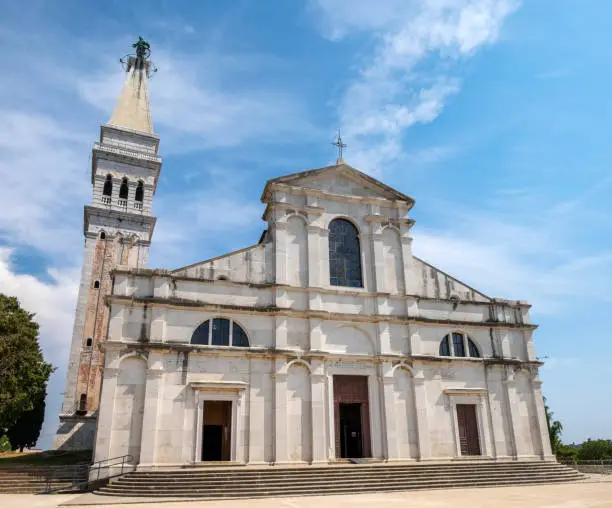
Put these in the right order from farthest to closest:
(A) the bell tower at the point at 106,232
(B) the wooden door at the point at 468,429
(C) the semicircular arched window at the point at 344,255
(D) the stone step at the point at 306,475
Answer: (A) the bell tower at the point at 106,232 < (C) the semicircular arched window at the point at 344,255 < (B) the wooden door at the point at 468,429 < (D) the stone step at the point at 306,475

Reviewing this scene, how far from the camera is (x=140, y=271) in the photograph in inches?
891

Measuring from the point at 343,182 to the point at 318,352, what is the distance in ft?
31.5

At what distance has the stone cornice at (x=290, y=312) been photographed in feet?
72.5

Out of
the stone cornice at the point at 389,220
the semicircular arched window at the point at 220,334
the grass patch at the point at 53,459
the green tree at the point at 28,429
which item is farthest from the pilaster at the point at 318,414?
the green tree at the point at 28,429

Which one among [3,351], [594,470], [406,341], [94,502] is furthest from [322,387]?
[3,351]

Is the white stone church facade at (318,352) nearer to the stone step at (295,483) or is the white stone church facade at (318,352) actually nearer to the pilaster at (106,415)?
the pilaster at (106,415)

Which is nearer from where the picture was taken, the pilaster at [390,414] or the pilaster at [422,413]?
the pilaster at [390,414]

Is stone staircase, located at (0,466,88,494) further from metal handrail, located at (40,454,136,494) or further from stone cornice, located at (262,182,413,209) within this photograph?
stone cornice, located at (262,182,413,209)

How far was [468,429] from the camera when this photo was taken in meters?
24.8

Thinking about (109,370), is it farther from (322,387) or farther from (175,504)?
(322,387)

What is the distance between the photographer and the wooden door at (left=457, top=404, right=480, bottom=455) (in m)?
24.4

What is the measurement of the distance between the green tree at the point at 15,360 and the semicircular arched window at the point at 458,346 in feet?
77.9

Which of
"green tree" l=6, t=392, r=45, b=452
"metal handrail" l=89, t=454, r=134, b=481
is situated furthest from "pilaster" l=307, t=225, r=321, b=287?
"green tree" l=6, t=392, r=45, b=452

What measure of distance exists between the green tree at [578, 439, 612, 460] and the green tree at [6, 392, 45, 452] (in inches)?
2380
